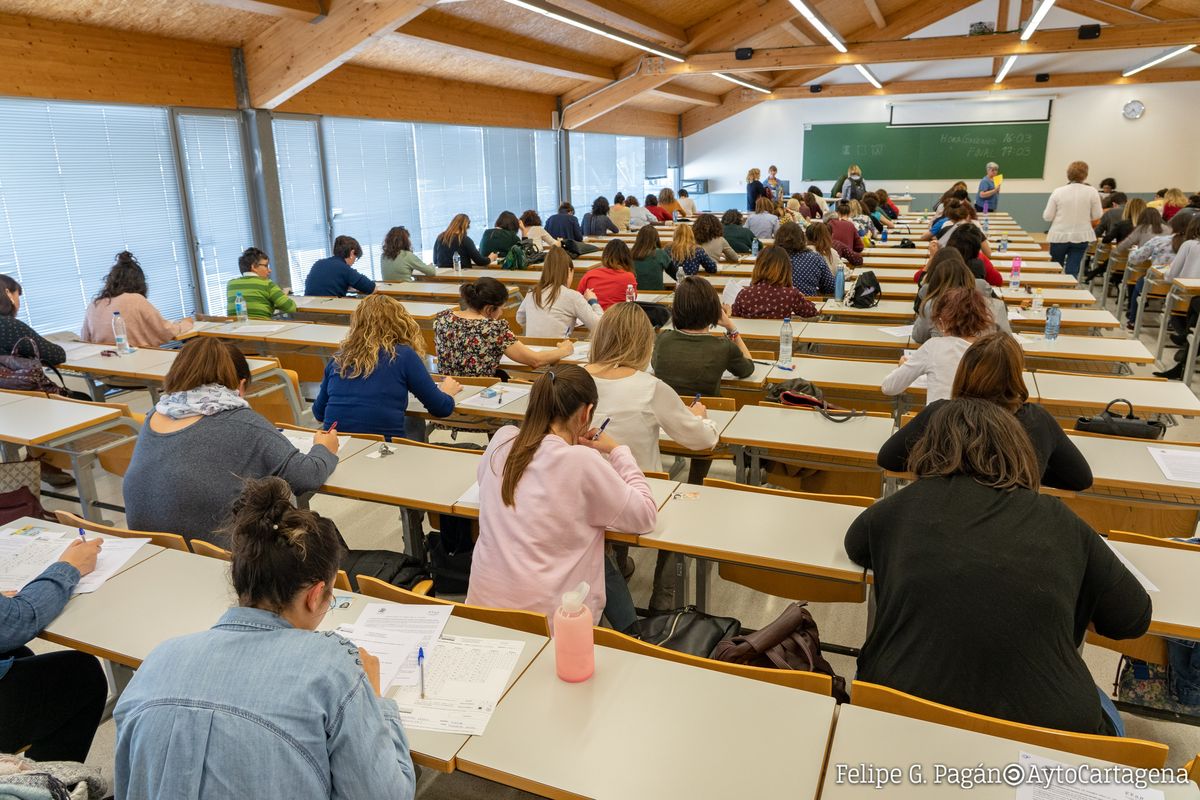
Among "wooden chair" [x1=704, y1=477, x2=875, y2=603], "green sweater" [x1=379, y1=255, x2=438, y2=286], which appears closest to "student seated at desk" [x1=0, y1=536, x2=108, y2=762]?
"wooden chair" [x1=704, y1=477, x2=875, y2=603]

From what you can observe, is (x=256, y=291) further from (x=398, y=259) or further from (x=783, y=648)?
(x=783, y=648)

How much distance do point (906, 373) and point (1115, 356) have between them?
68.6 inches

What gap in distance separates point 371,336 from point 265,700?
98.2 inches

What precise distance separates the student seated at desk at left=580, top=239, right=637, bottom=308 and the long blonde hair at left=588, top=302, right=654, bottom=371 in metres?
2.73

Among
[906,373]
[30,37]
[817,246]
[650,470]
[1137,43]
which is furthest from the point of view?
[1137,43]

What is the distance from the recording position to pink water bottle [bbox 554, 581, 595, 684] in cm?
175

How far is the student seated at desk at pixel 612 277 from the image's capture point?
5879 millimetres

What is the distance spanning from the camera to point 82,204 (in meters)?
6.82

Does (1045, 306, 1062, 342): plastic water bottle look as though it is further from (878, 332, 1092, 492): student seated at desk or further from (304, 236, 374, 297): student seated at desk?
(304, 236, 374, 297): student seated at desk

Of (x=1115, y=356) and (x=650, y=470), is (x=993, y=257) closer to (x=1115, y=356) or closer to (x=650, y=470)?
(x=1115, y=356)

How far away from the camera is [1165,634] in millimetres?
1942

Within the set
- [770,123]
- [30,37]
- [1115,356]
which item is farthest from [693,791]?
[770,123]

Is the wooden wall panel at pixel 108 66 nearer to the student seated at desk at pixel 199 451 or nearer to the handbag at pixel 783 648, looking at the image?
the student seated at desk at pixel 199 451

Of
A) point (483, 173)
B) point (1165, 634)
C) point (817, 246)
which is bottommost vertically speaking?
point (1165, 634)
